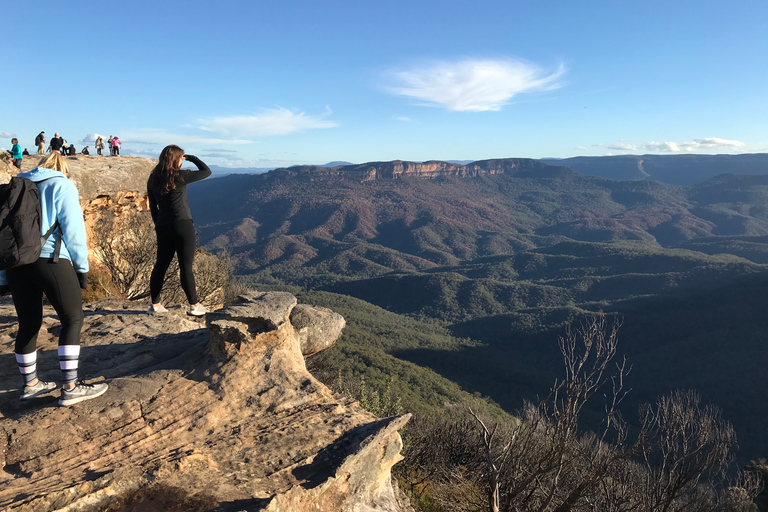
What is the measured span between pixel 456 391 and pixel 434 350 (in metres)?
21.9

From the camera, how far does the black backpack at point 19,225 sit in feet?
12.9

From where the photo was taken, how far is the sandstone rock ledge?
3943 mm

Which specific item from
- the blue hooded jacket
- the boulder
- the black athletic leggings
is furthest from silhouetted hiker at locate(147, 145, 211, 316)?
the boulder

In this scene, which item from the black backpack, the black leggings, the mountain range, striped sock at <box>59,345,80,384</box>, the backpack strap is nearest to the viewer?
the black backpack

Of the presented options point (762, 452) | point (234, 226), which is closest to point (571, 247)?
point (762, 452)

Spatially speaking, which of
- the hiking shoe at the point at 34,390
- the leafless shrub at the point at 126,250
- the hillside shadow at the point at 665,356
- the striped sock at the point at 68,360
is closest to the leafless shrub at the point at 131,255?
the leafless shrub at the point at 126,250

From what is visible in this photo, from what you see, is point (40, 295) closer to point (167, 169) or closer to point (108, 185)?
point (167, 169)

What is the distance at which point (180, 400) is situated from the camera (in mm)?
5137

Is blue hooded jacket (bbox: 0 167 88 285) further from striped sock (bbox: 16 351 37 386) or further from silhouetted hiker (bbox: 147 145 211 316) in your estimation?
silhouetted hiker (bbox: 147 145 211 316)

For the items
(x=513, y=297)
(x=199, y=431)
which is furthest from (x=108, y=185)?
(x=513, y=297)

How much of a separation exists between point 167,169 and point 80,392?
108 inches

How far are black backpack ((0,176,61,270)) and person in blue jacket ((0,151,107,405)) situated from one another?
3.4 inches

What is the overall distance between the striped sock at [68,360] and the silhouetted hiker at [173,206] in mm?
1579

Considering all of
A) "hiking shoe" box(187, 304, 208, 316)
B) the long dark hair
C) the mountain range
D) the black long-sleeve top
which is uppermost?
the long dark hair
